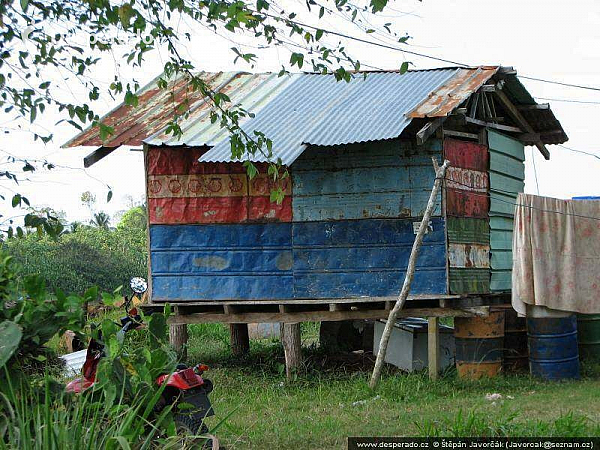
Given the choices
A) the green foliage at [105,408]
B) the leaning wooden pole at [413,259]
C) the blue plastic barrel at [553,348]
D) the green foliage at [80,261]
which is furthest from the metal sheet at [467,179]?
the green foliage at [80,261]

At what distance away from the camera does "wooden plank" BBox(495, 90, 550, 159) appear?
1095 centimetres

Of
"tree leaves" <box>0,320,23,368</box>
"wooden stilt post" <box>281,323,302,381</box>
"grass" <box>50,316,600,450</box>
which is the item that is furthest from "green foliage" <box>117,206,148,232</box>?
"tree leaves" <box>0,320,23,368</box>

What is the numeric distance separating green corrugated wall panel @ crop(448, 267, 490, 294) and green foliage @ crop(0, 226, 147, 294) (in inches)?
444

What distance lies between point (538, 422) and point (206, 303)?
4930 mm

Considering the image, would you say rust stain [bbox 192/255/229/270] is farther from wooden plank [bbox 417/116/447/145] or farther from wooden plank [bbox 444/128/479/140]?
wooden plank [bbox 444/128/479/140]

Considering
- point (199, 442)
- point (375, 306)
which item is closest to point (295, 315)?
point (375, 306)

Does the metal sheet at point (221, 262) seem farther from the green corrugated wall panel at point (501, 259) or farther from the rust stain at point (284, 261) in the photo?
the green corrugated wall panel at point (501, 259)

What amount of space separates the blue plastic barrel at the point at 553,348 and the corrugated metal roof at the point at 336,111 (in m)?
2.85

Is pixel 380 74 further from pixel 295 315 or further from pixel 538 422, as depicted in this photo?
pixel 538 422

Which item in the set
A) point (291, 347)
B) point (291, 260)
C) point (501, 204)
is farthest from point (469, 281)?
point (291, 347)

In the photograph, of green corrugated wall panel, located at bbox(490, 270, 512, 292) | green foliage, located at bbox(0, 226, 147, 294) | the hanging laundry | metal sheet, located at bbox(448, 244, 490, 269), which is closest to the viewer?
the hanging laundry

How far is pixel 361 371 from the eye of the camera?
1031cm

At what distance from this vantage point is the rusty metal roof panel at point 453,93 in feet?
30.0

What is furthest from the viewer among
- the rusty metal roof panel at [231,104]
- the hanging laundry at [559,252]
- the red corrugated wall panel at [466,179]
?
the rusty metal roof panel at [231,104]
